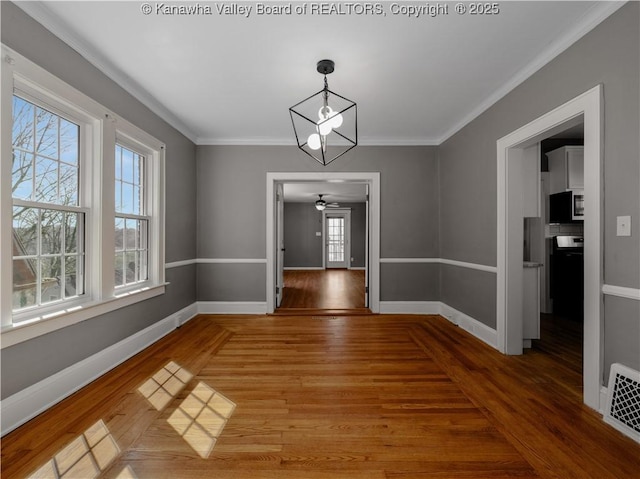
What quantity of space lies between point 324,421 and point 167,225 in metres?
2.91

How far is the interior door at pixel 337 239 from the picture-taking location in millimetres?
11312

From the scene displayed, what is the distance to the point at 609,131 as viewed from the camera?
1917 mm

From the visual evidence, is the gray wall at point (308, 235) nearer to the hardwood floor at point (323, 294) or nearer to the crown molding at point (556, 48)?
the hardwood floor at point (323, 294)

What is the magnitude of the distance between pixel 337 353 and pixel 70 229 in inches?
98.6

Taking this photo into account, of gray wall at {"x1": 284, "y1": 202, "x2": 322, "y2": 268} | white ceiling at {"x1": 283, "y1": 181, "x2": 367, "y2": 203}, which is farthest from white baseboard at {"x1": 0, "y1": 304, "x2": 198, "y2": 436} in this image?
gray wall at {"x1": 284, "y1": 202, "x2": 322, "y2": 268}

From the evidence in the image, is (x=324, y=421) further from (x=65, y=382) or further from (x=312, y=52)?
(x=312, y=52)

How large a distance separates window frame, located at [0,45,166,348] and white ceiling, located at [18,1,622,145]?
0.41 metres

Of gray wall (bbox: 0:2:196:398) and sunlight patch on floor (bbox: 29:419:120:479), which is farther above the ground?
gray wall (bbox: 0:2:196:398)

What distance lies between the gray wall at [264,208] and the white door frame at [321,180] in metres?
0.08

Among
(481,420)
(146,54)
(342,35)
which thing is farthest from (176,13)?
(481,420)

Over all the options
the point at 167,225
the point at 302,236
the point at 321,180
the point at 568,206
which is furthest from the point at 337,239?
the point at 167,225

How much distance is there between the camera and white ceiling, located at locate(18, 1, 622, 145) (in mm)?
2039

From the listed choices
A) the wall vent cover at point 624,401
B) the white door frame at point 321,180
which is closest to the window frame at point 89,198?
→ the white door frame at point 321,180

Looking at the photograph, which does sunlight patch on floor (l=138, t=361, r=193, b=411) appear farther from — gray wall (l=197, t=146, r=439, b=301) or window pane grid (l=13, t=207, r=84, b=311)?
gray wall (l=197, t=146, r=439, b=301)
